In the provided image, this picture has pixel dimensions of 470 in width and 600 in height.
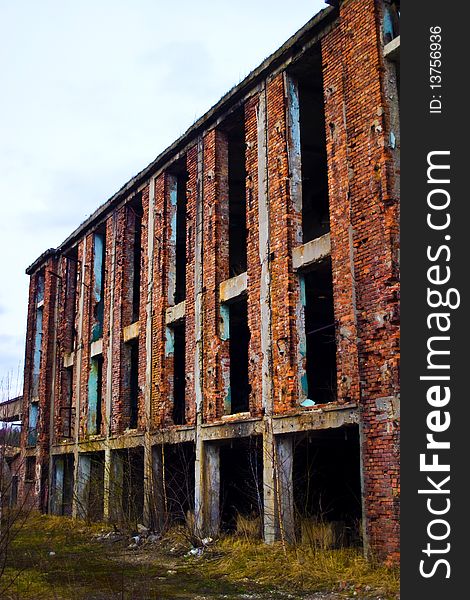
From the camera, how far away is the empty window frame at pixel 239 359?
17155mm

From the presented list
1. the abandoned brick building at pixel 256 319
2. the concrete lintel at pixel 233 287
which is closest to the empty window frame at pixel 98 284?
the abandoned brick building at pixel 256 319

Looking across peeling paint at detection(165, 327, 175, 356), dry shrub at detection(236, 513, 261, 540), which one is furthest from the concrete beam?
dry shrub at detection(236, 513, 261, 540)

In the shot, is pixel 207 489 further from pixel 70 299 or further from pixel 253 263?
pixel 70 299

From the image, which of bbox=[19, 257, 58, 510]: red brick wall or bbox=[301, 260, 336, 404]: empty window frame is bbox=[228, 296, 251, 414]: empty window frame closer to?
bbox=[301, 260, 336, 404]: empty window frame

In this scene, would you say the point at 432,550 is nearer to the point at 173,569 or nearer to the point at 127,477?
the point at 173,569

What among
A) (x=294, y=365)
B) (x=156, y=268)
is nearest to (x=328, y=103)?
(x=294, y=365)

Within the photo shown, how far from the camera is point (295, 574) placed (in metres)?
9.45

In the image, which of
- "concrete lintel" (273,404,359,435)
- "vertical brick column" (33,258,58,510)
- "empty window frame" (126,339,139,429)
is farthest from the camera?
"vertical brick column" (33,258,58,510)

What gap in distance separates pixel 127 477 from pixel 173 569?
514 cm

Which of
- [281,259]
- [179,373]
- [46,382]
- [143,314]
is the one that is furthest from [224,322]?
[46,382]

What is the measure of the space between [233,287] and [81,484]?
874 cm

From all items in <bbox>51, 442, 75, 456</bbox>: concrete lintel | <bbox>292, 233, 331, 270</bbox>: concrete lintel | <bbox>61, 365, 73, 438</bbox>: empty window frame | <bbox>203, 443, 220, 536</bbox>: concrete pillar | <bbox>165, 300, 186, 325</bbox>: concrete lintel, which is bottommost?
<bbox>203, 443, 220, 536</bbox>: concrete pillar

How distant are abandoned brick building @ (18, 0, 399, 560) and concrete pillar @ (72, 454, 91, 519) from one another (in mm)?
60

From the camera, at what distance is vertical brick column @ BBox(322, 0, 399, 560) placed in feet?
30.2
